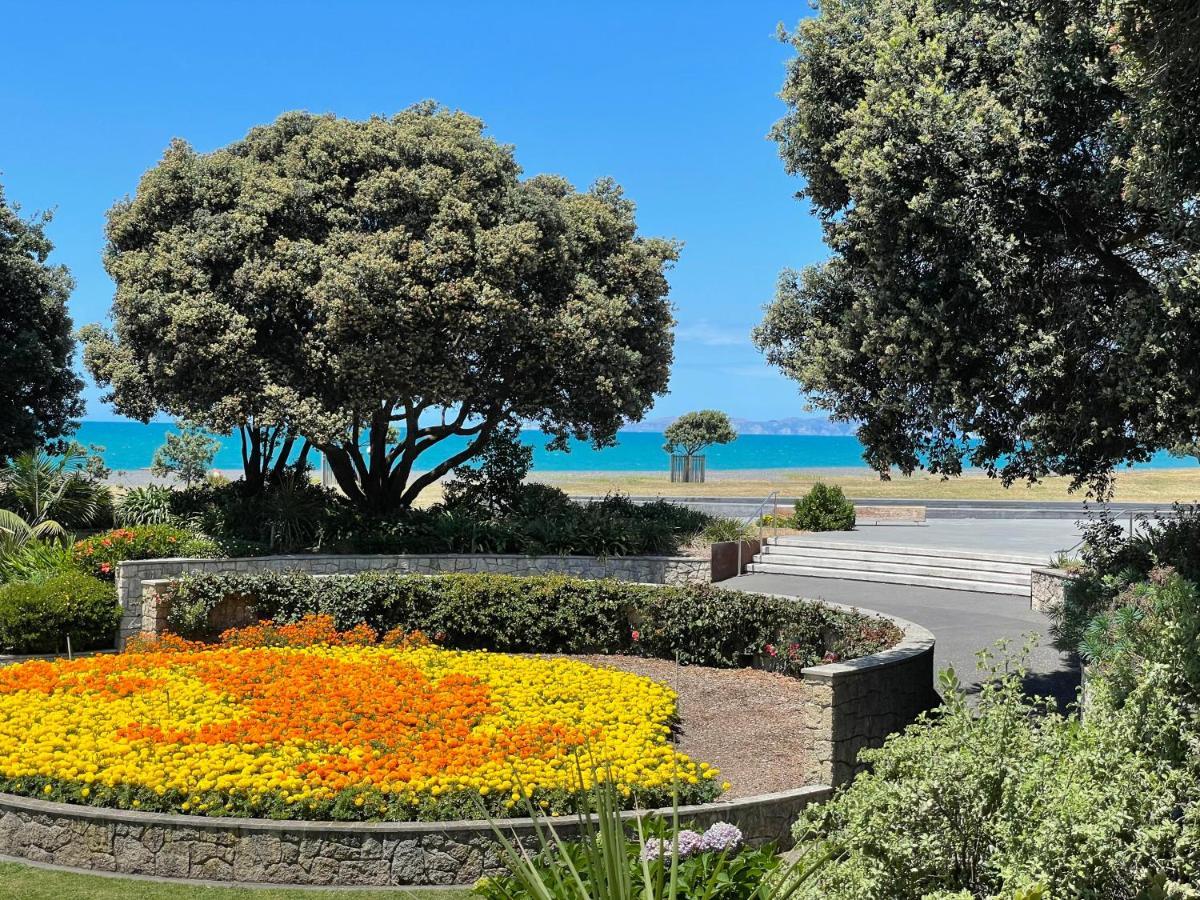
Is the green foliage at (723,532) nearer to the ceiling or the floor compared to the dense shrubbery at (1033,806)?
nearer to the ceiling

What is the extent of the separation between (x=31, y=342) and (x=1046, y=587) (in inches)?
849

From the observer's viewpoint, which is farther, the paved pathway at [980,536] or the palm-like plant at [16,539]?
the paved pathway at [980,536]

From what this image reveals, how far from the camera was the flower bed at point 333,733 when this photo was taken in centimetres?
863

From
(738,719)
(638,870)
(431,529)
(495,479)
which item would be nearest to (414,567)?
(431,529)

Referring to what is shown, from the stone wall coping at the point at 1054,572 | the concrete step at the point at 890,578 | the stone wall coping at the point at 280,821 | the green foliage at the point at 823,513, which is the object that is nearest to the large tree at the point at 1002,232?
the stone wall coping at the point at 1054,572

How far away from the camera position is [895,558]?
2294 centimetres

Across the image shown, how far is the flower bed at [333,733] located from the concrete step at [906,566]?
34.7ft

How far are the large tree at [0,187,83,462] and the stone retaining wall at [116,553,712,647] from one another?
29.7ft

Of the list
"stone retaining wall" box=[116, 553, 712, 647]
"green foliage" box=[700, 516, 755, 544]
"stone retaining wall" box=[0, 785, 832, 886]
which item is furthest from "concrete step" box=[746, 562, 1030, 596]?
→ "stone retaining wall" box=[0, 785, 832, 886]

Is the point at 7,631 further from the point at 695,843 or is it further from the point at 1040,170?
the point at 1040,170

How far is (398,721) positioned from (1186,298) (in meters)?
8.66

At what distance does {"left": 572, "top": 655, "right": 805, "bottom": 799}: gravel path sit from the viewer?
10.7m

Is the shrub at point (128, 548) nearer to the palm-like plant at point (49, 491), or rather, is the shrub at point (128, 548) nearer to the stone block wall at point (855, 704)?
the palm-like plant at point (49, 491)

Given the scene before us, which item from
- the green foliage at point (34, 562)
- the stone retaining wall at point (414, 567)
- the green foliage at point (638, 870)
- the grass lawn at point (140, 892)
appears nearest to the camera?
the green foliage at point (638, 870)
